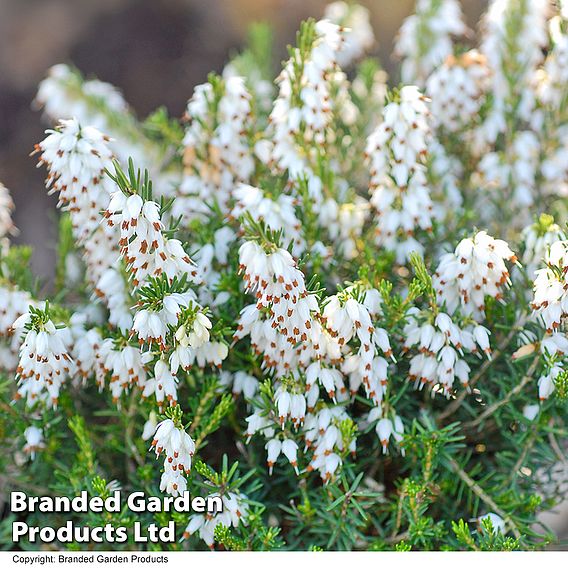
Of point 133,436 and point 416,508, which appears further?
point 133,436

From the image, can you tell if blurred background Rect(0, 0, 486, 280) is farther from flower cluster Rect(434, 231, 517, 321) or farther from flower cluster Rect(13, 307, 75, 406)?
flower cluster Rect(434, 231, 517, 321)

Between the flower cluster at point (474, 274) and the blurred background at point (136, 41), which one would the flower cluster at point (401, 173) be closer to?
the flower cluster at point (474, 274)

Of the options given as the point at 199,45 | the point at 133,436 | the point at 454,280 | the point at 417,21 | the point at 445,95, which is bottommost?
the point at 133,436

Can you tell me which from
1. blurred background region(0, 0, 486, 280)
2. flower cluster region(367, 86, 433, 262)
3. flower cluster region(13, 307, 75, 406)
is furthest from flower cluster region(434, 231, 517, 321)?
blurred background region(0, 0, 486, 280)

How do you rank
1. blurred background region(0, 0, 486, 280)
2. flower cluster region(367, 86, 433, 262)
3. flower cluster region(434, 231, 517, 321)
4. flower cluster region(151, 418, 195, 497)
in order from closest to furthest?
flower cluster region(151, 418, 195, 497), flower cluster region(434, 231, 517, 321), flower cluster region(367, 86, 433, 262), blurred background region(0, 0, 486, 280)

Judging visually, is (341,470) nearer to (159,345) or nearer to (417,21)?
(159,345)

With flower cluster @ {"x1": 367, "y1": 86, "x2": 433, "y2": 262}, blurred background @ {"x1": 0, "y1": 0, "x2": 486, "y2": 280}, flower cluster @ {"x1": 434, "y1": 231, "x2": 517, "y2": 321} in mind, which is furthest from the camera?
blurred background @ {"x1": 0, "y1": 0, "x2": 486, "y2": 280}

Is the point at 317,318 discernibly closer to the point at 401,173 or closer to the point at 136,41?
the point at 401,173
